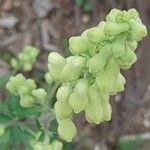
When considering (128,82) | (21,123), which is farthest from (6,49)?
(21,123)

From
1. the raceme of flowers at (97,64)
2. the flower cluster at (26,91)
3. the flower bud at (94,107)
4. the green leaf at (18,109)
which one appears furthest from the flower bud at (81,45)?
the green leaf at (18,109)

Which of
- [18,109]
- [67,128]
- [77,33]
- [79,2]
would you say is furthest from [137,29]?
[79,2]

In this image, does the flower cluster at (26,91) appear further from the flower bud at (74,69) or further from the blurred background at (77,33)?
the blurred background at (77,33)

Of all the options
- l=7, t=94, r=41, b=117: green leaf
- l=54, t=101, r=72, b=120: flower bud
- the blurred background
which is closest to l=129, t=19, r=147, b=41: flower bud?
l=54, t=101, r=72, b=120: flower bud

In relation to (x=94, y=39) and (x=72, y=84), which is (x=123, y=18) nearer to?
(x=94, y=39)

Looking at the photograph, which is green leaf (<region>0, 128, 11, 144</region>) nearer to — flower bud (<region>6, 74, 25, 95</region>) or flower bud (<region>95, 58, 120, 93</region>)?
flower bud (<region>6, 74, 25, 95</region>)

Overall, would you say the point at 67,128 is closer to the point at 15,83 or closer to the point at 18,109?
the point at 15,83
